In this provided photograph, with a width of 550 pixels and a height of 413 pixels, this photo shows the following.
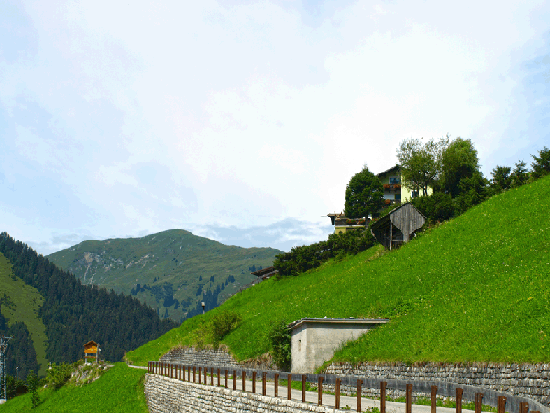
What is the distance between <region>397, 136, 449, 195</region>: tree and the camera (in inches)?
3155

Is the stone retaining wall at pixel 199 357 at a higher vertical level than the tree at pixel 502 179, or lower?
lower

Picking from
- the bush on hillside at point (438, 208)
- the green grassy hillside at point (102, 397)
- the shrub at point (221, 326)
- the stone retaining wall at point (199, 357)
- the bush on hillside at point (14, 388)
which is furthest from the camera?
the bush on hillside at point (14, 388)

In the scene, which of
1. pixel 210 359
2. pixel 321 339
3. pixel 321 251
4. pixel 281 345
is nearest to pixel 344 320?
pixel 321 339

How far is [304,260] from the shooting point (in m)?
70.9

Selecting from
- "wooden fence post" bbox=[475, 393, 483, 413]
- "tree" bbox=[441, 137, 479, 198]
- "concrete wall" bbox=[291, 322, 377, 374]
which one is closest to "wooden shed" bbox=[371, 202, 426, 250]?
"tree" bbox=[441, 137, 479, 198]

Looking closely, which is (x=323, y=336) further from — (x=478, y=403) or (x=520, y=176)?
(x=520, y=176)

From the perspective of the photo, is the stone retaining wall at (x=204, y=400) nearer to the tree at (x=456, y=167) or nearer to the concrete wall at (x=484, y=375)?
the concrete wall at (x=484, y=375)

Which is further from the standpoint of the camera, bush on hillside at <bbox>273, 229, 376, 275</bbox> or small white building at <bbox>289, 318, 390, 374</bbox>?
bush on hillside at <bbox>273, 229, 376, 275</bbox>

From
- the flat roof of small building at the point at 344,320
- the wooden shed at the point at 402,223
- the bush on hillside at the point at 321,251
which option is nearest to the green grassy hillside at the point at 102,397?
the flat roof of small building at the point at 344,320

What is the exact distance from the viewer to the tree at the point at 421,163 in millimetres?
80125

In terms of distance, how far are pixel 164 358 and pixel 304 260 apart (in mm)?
23498

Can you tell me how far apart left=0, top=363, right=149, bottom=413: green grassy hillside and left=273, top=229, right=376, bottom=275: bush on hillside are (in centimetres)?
2578

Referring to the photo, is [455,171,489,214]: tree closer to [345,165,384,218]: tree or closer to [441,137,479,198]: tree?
[441,137,479,198]: tree

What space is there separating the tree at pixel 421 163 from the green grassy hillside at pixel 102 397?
5195 cm
